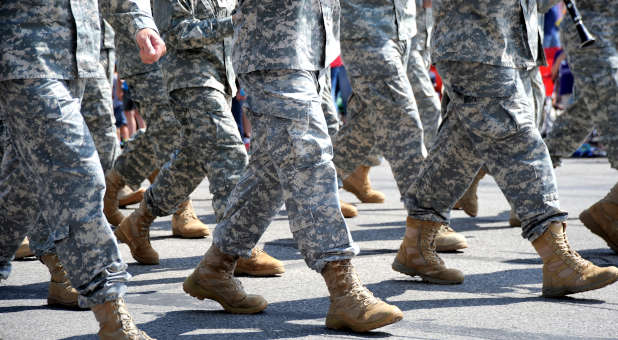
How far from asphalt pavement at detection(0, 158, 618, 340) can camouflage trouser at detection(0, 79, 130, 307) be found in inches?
16.1

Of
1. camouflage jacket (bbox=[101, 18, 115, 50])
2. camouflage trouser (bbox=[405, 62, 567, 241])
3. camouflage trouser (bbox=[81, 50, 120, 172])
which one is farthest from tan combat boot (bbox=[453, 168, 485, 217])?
camouflage jacket (bbox=[101, 18, 115, 50])

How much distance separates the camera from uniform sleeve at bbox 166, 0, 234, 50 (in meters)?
4.01

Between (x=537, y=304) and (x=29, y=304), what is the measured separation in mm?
2152

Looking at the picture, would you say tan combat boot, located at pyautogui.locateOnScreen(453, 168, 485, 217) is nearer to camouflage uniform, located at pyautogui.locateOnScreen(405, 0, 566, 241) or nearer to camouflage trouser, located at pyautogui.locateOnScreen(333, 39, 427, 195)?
camouflage trouser, located at pyautogui.locateOnScreen(333, 39, 427, 195)

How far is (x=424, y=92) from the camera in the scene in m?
6.13

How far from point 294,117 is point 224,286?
0.79 meters

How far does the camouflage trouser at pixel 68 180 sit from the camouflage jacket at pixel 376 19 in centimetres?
237

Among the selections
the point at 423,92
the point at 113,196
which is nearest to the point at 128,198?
the point at 113,196

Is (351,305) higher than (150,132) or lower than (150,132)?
Result: lower

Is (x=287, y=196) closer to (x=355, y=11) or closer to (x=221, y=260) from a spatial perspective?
(x=221, y=260)

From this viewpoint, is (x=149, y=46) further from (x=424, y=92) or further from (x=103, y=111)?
(x=424, y=92)

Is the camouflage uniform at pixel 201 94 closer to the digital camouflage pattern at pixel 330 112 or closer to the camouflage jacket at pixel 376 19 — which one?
the camouflage jacket at pixel 376 19

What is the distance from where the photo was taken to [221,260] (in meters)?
3.38

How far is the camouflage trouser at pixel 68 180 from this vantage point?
2803mm
